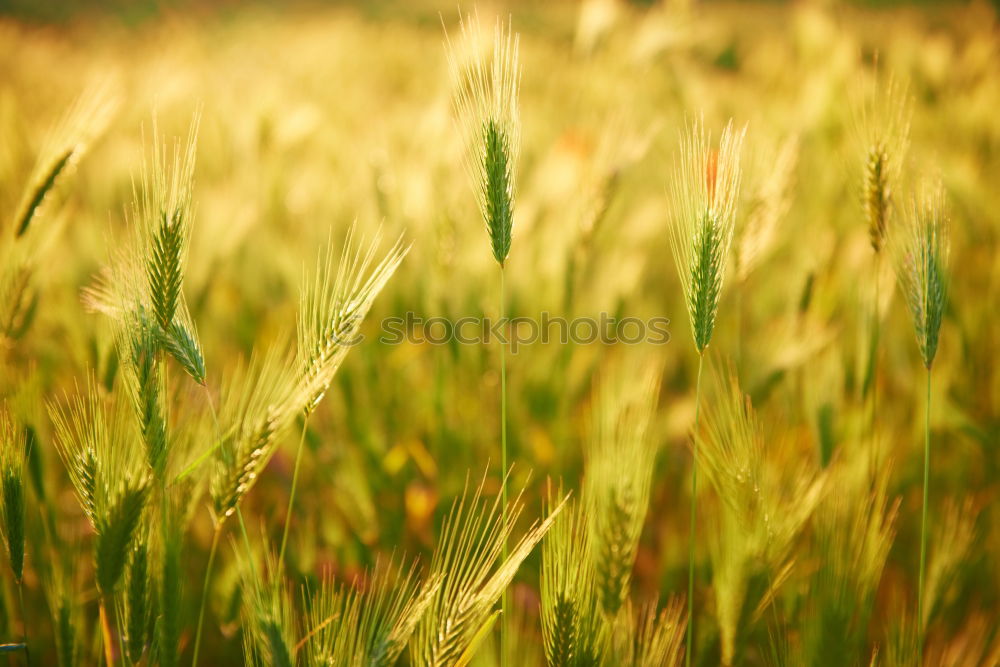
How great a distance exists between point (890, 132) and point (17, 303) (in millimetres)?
1188

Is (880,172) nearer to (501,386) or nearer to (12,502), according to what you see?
(501,386)

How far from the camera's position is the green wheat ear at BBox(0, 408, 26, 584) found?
0.60m

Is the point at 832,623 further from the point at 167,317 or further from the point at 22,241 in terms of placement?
the point at 22,241

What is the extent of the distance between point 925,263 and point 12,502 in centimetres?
100

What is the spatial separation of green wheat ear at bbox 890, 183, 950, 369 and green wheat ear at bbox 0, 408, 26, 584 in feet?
3.08

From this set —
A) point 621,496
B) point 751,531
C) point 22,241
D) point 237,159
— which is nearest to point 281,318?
point 22,241

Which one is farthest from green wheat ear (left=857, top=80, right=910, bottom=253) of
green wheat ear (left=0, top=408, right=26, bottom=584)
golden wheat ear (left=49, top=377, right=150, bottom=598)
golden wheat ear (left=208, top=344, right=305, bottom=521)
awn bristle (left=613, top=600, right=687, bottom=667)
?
green wheat ear (left=0, top=408, right=26, bottom=584)

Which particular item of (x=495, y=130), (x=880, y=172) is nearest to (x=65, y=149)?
(x=495, y=130)

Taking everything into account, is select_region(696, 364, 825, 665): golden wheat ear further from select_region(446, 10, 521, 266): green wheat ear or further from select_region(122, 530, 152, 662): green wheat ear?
select_region(122, 530, 152, 662): green wheat ear

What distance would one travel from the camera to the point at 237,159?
6.50ft

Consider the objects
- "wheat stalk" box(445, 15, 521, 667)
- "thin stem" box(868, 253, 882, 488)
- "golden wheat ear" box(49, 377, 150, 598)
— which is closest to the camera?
"golden wheat ear" box(49, 377, 150, 598)

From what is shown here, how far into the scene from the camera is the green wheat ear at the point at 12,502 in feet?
1.96

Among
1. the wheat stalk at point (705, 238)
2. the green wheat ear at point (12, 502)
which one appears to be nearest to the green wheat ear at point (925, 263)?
the wheat stalk at point (705, 238)

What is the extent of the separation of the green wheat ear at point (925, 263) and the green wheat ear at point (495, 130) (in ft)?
1.57
